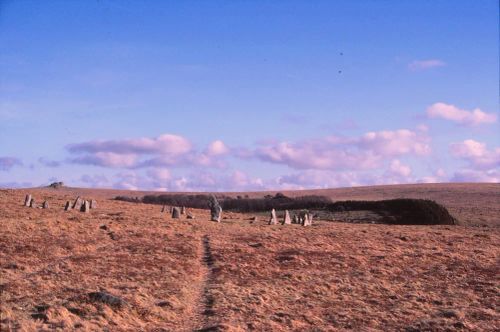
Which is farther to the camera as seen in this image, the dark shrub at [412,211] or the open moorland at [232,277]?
the dark shrub at [412,211]

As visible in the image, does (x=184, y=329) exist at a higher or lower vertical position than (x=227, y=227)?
lower

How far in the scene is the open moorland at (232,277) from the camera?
16.1m

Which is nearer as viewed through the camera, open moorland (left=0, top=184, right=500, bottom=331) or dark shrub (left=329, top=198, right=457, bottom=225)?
open moorland (left=0, top=184, right=500, bottom=331)

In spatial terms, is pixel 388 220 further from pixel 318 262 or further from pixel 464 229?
pixel 318 262

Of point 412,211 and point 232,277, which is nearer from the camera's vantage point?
point 232,277

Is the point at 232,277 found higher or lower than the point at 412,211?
lower

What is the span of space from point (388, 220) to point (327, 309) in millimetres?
30677

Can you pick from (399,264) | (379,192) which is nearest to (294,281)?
(399,264)

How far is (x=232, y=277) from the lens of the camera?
2145 centimetres

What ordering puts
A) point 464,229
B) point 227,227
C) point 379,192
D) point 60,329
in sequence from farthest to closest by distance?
point 379,192
point 464,229
point 227,227
point 60,329

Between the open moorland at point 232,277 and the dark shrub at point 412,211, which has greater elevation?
the dark shrub at point 412,211

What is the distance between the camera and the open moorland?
53.0ft

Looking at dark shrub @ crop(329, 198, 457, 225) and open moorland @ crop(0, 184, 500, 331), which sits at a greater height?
dark shrub @ crop(329, 198, 457, 225)

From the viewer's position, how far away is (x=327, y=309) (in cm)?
1819
